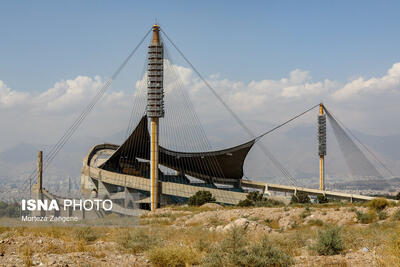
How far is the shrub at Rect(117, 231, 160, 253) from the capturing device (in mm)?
12586

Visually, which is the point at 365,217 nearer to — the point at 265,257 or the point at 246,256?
the point at 265,257

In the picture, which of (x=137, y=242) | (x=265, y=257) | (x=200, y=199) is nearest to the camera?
(x=265, y=257)

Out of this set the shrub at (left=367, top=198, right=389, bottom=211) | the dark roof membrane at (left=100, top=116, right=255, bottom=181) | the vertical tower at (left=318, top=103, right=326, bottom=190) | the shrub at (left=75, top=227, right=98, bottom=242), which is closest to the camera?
the shrub at (left=75, top=227, right=98, bottom=242)

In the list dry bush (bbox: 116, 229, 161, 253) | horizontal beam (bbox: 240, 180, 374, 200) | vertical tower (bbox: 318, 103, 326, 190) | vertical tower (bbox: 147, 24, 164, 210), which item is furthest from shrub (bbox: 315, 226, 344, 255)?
vertical tower (bbox: 318, 103, 326, 190)

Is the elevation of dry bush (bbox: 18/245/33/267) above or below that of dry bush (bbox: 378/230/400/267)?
below

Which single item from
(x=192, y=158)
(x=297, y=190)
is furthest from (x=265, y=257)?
(x=297, y=190)

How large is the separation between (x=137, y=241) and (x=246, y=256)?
4296 millimetres

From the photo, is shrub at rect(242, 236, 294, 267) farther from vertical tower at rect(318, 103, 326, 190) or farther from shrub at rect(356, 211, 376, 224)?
vertical tower at rect(318, 103, 326, 190)

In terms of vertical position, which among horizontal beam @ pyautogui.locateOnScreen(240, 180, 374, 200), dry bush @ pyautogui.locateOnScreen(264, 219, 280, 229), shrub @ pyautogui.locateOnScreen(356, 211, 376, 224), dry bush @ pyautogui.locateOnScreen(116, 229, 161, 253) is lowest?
horizontal beam @ pyautogui.locateOnScreen(240, 180, 374, 200)

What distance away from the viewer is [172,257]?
1045 cm

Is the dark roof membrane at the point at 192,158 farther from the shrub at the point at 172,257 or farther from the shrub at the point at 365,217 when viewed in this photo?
the shrub at the point at 172,257

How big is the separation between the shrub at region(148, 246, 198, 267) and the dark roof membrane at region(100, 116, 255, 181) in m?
39.0

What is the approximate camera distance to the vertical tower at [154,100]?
1781 inches

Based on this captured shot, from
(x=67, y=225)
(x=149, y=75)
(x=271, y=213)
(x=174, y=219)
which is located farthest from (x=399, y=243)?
(x=149, y=75)
